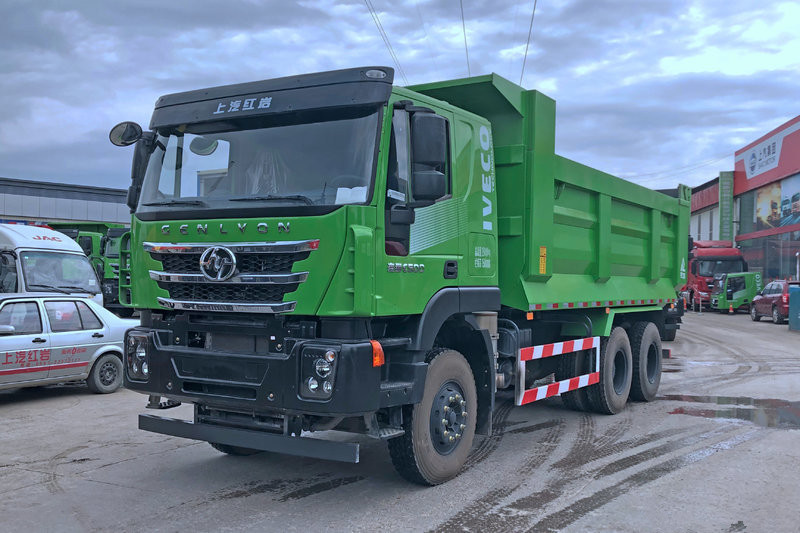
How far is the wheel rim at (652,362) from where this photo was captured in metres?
10.4

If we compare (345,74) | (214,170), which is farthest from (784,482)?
(214,170)

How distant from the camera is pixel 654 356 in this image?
1054 cm

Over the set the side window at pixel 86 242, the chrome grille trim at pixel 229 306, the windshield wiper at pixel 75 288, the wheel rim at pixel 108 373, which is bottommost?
the wheel rim at pixel 108 373

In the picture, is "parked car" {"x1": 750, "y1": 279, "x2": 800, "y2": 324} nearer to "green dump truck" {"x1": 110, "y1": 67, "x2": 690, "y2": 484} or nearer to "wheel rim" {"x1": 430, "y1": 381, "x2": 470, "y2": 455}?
"green dump truck" {"x1": 110, "y1": 67, "x2": 690, "y2": 484}

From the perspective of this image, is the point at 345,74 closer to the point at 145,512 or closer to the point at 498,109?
the point at 498,109

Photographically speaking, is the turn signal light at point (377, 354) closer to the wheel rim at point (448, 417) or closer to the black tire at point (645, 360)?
the wheel rim at point (448, 417)

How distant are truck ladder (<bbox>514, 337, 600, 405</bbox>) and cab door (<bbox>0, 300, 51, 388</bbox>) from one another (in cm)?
649

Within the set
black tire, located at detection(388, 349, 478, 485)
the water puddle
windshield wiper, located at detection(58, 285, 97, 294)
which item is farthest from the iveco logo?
windshield wiper, located at detection(58, 285, 97, 294)

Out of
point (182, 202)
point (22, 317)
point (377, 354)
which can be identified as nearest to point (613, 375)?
point (377, 354)

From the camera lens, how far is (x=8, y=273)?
571 inches

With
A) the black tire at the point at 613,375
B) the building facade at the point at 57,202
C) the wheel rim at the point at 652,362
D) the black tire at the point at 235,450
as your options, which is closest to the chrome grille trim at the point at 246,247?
the black tire at the point at 235,450

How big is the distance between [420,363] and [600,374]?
4.14 meters

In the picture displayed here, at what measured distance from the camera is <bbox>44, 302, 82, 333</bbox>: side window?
1034 centimetres

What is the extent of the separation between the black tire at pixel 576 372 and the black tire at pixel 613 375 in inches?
4.3
